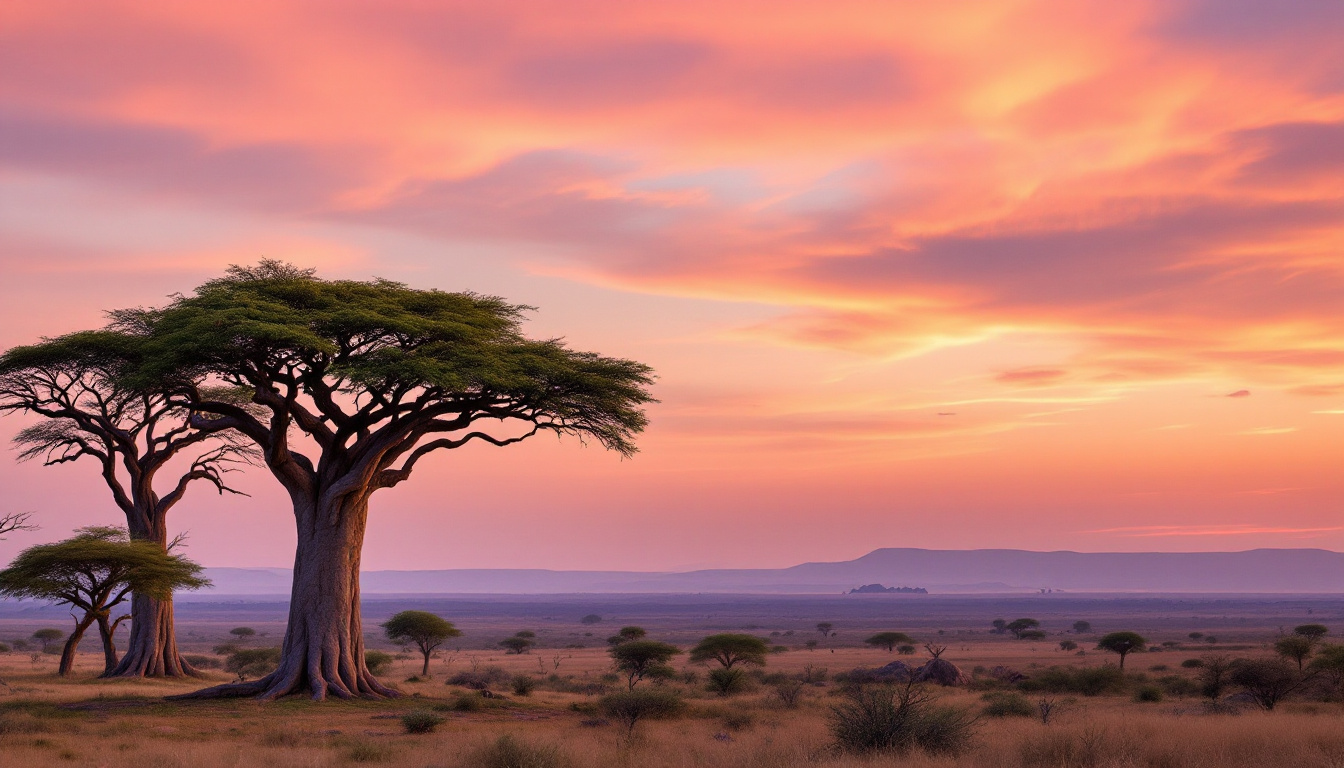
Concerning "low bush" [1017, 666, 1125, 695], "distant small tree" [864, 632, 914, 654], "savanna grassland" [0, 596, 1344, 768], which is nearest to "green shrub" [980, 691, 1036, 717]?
"savanna grassland" [0, 596, 1344, 768]

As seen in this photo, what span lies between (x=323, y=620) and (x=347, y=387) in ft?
21.6

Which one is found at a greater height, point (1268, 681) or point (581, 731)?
point (581, 731)

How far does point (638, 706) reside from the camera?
28328 millimetres

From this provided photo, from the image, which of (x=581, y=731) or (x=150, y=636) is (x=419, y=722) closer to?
(x=581, y=731)

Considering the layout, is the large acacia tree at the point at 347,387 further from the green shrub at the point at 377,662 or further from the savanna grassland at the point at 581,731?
the green shrub at the point at 377,662

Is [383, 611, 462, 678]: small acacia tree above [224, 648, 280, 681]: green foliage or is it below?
above

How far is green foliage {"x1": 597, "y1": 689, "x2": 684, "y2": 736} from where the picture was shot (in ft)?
92.1

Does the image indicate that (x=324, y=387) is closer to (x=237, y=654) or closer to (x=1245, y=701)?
(x=1245, y=701)

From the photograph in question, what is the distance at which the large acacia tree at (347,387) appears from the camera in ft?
93.0

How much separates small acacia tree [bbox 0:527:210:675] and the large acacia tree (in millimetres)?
10603

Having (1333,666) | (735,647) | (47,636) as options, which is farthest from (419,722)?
(47,636)

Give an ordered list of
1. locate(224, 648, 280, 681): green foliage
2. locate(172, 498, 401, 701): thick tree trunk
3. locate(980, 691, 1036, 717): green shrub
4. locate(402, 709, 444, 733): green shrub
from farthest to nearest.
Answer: locate(224, 648, 280, 681): green foliage < locate(980, 691, 1036, 717): green shrub < locate(172, 498, 401, 701): thick tree trunk < locate(402, 709, 444, 733): green shrub

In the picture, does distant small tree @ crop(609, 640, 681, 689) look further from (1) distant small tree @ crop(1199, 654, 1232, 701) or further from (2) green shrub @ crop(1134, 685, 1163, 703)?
(1) distant small tree @ crop(1199, 654, 1232, 701)

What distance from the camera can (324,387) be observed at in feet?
102
